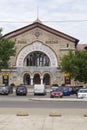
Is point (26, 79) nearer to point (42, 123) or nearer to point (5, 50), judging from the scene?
point (5, 50)

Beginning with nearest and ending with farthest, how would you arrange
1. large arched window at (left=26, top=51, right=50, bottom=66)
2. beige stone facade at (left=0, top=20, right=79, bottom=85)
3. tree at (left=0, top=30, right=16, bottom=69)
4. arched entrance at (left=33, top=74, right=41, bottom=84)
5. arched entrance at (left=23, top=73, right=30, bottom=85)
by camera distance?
tree at (left=0, top=30, right=16, bottom=69)
beige stone facade at (left=0, top=20, right=79, bottom=85)
arched entrance at (left=23, top=73, right=30, bottom=85)
arched entrance at (left=33, top=74, right=41, bottom=84)
large arched window at (left=26, top=51, right=50, bottom=66)

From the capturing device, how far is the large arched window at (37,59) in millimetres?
101500

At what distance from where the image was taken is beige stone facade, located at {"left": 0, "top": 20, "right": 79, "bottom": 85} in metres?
98.9

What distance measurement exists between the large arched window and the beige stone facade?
131cm

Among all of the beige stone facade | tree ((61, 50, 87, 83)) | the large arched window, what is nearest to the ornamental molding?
the beige stone facade

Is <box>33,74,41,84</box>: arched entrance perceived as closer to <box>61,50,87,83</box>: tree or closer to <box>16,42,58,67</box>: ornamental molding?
<box>16,42,58,67</box>: ornamental molding

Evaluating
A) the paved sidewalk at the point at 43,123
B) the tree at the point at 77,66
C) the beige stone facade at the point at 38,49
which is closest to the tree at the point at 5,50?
the tree at the point at 77,66

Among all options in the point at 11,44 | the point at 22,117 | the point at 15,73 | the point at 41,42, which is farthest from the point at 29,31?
the point at 22,117

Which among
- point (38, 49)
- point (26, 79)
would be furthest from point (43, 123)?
point (38, 49)

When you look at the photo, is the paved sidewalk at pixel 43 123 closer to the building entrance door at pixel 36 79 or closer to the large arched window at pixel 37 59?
the building entrance door at pixel 36 79

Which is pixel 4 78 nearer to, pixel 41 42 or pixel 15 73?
pixel 15 73

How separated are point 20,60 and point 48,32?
8528 millimetres

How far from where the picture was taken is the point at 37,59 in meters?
102

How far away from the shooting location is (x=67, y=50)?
99.4m
